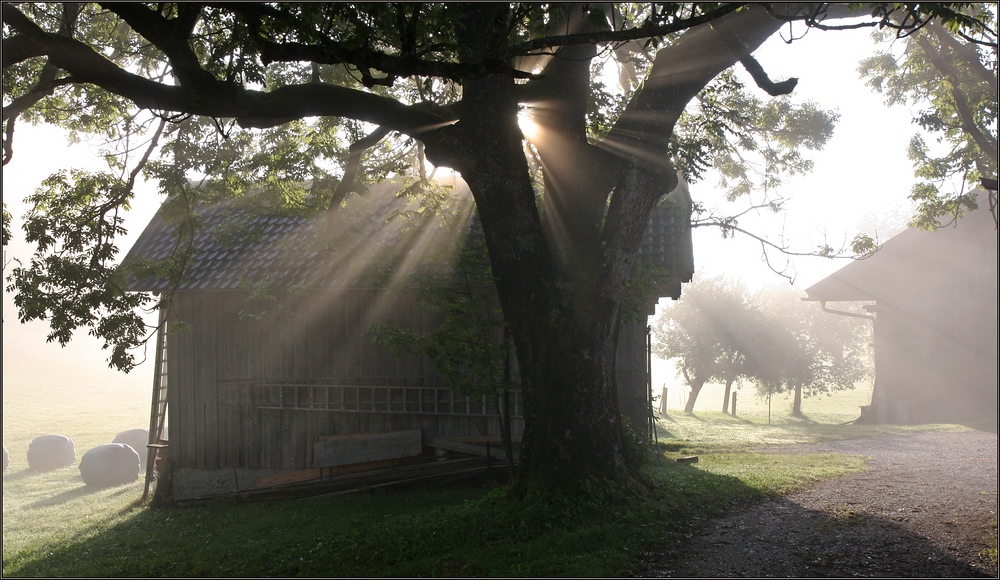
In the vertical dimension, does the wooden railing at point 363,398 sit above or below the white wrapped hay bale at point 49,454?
above

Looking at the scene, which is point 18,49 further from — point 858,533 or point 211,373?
point 858,533

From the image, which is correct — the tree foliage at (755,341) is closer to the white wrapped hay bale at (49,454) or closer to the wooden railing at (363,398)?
the wooden railing at (363,398)

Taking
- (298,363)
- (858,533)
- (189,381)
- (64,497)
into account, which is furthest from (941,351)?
(64,497)

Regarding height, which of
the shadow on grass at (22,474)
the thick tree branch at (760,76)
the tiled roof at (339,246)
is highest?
the thick tree branch at (760,76)

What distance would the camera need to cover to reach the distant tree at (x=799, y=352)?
33.2 m

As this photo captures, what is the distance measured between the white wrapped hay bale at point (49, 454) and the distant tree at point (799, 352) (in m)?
27.9

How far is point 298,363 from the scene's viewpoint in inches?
562

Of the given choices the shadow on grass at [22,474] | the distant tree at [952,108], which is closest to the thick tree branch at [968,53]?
the distant tree at [952,108]

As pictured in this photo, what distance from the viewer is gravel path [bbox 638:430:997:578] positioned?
5953 millimetres

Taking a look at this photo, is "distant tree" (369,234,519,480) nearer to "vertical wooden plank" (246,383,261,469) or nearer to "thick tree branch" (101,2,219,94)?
"thick tree branch" (101,2,219,94)

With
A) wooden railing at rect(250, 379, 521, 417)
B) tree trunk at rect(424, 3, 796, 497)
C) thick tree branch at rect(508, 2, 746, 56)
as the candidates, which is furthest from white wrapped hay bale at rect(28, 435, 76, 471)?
thick tree branch at rect(508, 2, 746, 56)

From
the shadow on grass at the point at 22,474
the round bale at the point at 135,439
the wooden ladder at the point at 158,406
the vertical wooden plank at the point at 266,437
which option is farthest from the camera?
the round bale at the point at 135,439

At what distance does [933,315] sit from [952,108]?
30.7ft

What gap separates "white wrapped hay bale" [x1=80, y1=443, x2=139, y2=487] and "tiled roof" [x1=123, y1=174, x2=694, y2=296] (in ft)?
22.5
